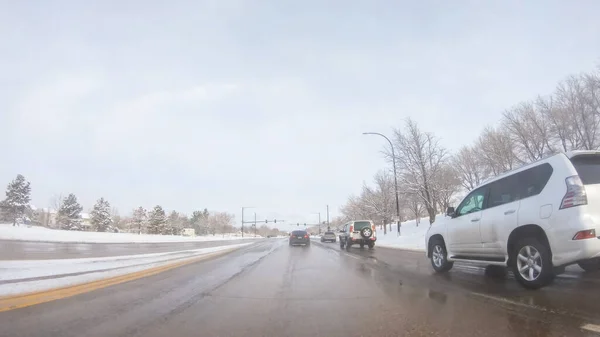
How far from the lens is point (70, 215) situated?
262ft

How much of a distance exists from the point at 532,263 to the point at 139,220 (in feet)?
335

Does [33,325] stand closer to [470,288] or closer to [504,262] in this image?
[470,288]

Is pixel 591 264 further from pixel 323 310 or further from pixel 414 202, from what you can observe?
pixel 414 202

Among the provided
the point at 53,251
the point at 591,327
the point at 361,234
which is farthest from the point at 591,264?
the point at 53,251

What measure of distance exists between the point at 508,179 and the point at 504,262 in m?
1.56

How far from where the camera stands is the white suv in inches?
209

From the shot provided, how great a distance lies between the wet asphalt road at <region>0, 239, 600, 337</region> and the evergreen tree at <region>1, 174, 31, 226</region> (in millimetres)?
87716

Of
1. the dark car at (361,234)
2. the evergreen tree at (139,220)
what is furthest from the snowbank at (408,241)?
the evergreen tree at (139,220)

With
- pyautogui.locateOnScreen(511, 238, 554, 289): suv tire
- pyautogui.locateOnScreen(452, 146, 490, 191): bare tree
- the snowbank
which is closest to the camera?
pyautogui.locateOnScreen(511, 238, 554, 289): suv tire

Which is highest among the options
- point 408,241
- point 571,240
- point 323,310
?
point 571,240

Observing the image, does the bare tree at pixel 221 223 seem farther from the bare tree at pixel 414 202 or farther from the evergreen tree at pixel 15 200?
the bare tree at pixel 414 202

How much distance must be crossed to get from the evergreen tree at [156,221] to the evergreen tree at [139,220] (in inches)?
331

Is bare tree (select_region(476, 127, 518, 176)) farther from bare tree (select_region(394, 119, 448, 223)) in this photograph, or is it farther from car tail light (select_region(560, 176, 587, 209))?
car tail light (select_region(560, 176, 587, 209))

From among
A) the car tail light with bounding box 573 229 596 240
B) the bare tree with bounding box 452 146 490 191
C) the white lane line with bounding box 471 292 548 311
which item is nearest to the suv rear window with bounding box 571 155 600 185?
the car tail light with bounding box 573 229 596 240
